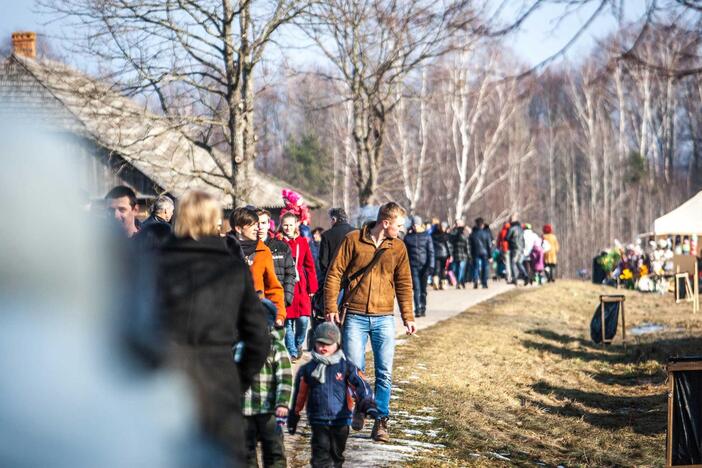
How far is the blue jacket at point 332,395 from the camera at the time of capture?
710 cm

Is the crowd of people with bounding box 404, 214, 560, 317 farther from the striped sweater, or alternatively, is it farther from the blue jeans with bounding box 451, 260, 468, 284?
the striped sweater

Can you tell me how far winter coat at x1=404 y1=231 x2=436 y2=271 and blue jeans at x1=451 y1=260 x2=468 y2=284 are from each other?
1125cm

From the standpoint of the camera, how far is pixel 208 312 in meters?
4.95

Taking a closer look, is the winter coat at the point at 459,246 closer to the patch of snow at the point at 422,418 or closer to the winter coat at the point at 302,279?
the winter coat at the point at 302,279

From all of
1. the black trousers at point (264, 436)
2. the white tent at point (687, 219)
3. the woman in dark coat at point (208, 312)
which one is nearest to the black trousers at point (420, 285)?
the white tent at point (687, 219)

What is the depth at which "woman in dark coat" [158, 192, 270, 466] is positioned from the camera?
15.7 feet

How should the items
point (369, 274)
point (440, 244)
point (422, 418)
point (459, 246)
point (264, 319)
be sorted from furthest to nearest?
1. point (459, 246)
2. point (440, 244)
3. point (422, 418)
4. point (369, 274)
5. point (264, 319)

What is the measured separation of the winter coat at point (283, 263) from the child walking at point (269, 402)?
5.65m

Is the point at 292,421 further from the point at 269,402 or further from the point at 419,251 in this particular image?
the point at 419,251

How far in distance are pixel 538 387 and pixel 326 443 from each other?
342 inches

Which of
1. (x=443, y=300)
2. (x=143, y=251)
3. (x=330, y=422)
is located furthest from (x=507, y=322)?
(x=143, y=251)

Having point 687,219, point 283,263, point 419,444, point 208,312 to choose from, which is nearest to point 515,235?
point 687,219

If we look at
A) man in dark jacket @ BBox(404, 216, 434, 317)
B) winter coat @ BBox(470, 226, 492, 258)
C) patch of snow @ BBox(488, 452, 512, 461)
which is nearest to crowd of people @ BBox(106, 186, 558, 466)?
patch of snow @ BBox(488, 452, 512, 461)

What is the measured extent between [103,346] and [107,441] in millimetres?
335
